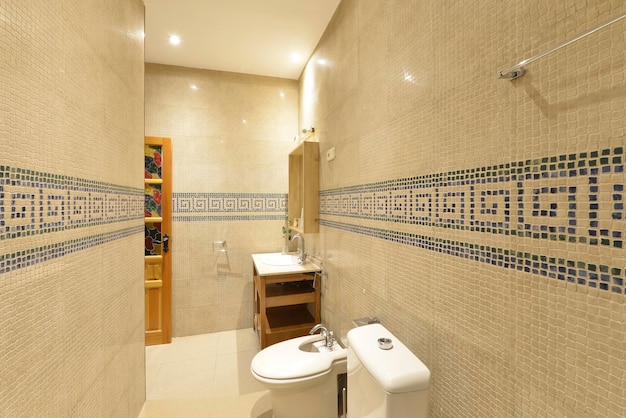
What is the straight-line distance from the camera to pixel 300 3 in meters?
1.90

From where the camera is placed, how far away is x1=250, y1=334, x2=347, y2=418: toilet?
4.59 feet

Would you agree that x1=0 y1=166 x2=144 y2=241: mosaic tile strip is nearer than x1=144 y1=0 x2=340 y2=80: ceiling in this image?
Yes

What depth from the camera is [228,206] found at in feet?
9.29

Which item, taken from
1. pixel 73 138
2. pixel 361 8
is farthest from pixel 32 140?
pixel 361 8

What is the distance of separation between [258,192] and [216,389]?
1.75 meters

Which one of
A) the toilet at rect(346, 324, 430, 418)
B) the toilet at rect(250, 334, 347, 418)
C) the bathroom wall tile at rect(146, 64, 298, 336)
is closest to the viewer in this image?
the toilet at rect(346, 324, 430, 418)

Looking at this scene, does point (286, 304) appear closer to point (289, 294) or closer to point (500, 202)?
point (289, 294)

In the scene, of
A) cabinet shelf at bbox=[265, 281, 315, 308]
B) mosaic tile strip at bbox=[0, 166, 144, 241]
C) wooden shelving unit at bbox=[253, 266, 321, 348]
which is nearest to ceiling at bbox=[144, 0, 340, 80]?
mosaic tile strip at bbox=[0, 166, 144, 241]


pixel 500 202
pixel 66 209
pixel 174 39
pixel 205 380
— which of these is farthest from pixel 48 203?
pixel 174 39

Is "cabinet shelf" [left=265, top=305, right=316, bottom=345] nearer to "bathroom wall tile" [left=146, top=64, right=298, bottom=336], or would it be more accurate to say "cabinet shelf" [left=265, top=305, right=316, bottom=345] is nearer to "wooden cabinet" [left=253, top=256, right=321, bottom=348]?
"wooden cabinet" [left=253, top=256, right=321, bottom=348]

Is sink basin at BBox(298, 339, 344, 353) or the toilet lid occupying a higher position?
the toilet lid

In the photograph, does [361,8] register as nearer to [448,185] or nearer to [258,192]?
[448,185]

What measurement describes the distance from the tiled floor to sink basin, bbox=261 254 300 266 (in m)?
0.80

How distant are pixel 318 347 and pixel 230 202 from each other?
5.59 feet
